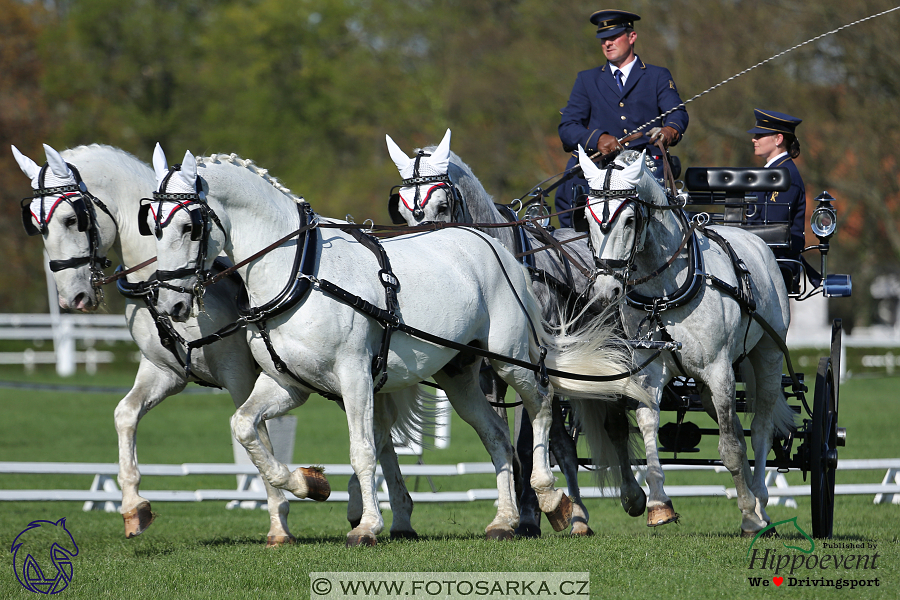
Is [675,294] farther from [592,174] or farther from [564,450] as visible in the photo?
[564,450]

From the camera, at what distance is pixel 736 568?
221 inches

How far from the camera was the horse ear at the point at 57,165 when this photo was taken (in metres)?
6.39

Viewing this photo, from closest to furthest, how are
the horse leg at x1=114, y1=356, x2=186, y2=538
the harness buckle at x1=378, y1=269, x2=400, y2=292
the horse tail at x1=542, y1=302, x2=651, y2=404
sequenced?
the harness buckle at x1=378, y1=269, x2=400, y2=292 → the horse leg at x1=114, y1=356, x2=186, y2=538 → the horse tail at x1=542, y1=302, x2=651, y2=404

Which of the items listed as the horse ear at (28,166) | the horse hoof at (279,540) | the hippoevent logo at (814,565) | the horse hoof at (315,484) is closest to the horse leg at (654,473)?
the hippoevent logo at (814,565)

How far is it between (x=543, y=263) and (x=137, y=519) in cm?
321

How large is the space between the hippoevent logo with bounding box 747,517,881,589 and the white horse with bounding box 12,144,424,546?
8.39ft

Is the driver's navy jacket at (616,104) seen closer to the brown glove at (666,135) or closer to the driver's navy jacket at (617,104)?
the driver's navy jacket at (617,104)

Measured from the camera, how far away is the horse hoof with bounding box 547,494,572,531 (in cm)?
677

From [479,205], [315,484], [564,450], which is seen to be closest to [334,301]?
[315,484]

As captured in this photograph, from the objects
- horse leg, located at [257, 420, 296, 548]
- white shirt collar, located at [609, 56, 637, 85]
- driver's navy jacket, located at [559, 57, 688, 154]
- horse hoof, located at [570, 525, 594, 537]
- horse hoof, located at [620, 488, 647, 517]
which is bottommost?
horse hoof, located at [570, 525, 594, 537]

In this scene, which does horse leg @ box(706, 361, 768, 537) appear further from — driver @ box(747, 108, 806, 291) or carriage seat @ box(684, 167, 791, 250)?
driver @ box(747, 108, 806, 291)

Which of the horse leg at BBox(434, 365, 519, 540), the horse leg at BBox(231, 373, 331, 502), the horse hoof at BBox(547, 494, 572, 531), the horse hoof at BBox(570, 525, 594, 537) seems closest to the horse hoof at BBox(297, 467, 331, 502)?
the horse leg at BBox(231, 373, 331, 502)

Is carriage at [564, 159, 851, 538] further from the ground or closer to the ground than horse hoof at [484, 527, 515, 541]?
further from the ground

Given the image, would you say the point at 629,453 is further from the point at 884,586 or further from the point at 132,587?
the point at 132,587
